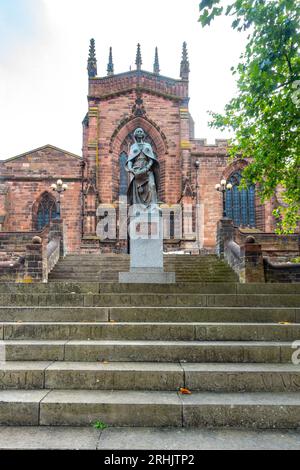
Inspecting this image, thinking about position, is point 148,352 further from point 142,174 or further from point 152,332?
point 142,174

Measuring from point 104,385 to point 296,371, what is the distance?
2.02m

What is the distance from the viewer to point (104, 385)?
3930 millimetres

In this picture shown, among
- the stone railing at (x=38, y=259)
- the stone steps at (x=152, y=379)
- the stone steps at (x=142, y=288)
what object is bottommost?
the stone steps at (x=152, y=379)

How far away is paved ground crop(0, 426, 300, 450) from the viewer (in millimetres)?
3005

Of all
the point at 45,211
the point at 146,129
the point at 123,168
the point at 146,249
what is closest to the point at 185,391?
the point at 146,249

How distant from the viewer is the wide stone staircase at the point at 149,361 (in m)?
3.46

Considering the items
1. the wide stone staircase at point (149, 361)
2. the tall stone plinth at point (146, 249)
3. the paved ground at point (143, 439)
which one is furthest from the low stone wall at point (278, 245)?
the paved ground at point (143, 439)

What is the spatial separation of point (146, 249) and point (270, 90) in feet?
15.5

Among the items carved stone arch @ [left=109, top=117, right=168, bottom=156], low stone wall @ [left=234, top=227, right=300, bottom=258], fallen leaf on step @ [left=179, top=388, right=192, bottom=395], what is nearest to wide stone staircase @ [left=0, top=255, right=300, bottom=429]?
fallen leaf on step @ [left=179, top=388, right=192, bottom=395]

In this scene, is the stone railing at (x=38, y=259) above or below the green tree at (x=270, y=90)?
below

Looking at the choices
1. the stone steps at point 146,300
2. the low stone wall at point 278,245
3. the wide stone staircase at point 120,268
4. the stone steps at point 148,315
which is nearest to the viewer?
the stone steps at point 148,315

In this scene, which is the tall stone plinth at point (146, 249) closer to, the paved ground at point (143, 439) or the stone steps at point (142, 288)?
the stone steps at point (142, 288)

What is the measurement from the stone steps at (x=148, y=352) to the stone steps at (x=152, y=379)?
1.36 ft

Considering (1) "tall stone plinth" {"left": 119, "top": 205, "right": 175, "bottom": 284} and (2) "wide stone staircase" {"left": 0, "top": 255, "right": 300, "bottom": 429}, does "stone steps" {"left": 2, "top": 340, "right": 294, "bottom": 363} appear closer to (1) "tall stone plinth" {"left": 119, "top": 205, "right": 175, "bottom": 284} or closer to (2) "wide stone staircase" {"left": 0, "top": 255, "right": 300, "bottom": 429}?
(2) "wide stone staircase" {"left": 0, "top": 255, "right": 300, "bottom": 429}
